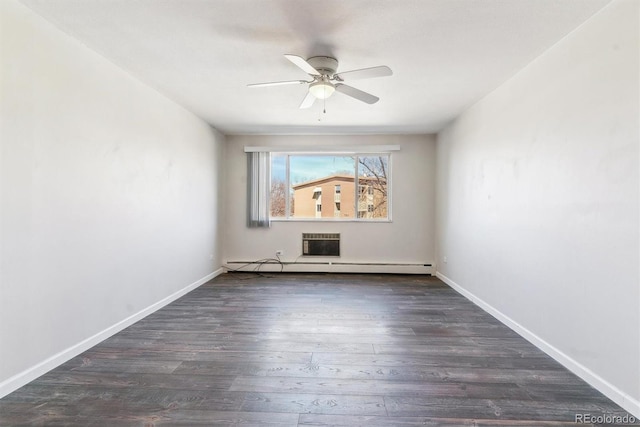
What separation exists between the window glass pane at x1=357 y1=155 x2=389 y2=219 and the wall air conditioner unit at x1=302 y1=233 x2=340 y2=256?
2.13 ft

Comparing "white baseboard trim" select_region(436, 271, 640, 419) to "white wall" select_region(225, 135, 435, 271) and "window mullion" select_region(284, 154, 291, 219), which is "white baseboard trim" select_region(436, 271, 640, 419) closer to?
"white wall" select_region(225, 135, 435, 271)

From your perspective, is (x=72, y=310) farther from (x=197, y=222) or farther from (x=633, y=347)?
(x=633, y=347)

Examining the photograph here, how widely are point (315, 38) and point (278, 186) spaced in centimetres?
342

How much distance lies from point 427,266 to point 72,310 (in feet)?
15.6

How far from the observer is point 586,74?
6.72 ft

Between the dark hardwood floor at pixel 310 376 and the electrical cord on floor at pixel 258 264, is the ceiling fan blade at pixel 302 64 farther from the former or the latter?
the electrical cord on floor at pixel 258 264

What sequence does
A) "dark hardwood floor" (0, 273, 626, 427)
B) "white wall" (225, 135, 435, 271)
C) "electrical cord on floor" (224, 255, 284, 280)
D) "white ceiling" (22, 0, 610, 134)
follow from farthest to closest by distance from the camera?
"electrical cord on floor" (224, 255, 284, 280), "white wall" (225, 135, 435, 271), "white ceiling" (22, 0, 610, 134), "dark hardwood floor" (0, 273, 626, 427)

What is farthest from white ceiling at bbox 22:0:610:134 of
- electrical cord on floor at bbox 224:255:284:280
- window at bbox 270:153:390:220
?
electrical cord on floor at bbox 224:255:284:280

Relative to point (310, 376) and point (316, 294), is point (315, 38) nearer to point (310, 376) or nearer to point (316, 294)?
point (310, 376)

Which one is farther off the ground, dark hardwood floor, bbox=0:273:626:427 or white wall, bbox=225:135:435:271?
white wall, bbox=225:135:435:271

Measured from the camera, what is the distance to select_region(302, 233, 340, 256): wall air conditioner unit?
213 inches

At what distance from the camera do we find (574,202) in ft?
6.96

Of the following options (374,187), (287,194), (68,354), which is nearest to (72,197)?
(68,354)

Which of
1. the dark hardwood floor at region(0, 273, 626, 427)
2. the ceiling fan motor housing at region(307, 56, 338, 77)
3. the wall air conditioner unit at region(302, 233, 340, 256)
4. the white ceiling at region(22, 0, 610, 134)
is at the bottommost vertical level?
the dark hardwood floor at region(0, 273, 626, 427)
